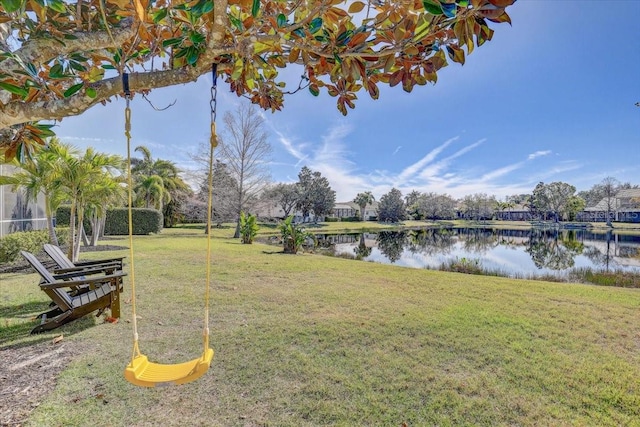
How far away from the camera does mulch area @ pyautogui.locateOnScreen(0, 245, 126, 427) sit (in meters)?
2.26

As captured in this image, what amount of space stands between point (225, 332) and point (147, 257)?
728cm

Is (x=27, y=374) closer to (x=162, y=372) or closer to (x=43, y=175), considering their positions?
(x=162, y=372)

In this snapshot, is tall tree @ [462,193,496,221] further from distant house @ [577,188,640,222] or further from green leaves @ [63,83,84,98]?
green leaves @ [63,83,84,98]

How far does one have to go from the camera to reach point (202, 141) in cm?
2073

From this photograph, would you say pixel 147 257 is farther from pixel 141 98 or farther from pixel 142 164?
pixel 142 164

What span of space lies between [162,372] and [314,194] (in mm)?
41612

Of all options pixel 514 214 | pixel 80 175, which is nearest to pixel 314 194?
pixel 80 175

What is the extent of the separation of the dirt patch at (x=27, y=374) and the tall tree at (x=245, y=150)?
16.8 m

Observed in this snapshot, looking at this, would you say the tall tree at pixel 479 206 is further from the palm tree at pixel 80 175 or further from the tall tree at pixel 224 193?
the palm tree at pixel 80 175

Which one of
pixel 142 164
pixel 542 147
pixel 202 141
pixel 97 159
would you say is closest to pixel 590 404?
pixel 97 159

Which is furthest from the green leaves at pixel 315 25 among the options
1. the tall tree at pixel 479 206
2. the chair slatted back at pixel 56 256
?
the tall tree at pixel 479 206

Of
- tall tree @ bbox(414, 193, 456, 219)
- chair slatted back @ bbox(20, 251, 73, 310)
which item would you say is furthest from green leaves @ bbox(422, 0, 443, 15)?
tall tree @ bbox(414, 193, 456, 219)

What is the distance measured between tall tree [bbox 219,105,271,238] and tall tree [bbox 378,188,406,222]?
118ft

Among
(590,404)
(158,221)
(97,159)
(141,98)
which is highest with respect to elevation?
(97,159)
